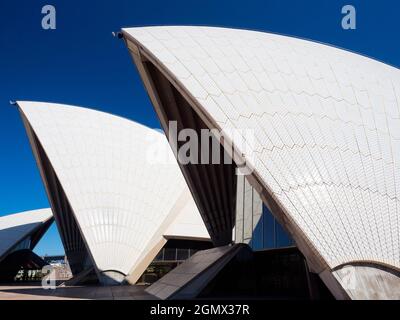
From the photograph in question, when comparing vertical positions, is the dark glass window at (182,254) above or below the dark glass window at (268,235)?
below

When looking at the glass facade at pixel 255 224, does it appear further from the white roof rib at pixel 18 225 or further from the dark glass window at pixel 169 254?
the white roof rib at pixel 18 225

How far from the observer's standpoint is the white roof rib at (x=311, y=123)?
925 centimetres

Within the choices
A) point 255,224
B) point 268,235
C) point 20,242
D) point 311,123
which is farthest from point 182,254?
point 311,123

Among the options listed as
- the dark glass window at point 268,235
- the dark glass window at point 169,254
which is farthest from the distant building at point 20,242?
the dark glass window at point 268,235

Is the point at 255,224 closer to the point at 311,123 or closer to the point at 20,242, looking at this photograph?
the point at 311,123

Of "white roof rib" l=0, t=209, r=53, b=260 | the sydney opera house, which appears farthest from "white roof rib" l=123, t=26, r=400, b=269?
"white roof rib" l=0, t=209, r=53, b=260

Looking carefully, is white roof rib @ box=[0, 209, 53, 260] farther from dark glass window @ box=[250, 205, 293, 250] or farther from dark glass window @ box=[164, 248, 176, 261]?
dark glass window @ box=[250, 205, 293, 250]

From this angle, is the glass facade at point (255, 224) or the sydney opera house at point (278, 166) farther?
the glass facade at point (255, 224)

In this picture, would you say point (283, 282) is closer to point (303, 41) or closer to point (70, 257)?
point (303, 41)

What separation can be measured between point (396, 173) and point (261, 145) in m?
4.73

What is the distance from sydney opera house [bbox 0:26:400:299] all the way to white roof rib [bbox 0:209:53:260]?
15338 mm

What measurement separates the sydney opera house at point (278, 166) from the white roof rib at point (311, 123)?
41mm

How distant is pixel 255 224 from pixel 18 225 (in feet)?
97.4

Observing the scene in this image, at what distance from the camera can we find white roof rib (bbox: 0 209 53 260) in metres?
32.8
